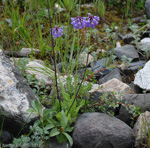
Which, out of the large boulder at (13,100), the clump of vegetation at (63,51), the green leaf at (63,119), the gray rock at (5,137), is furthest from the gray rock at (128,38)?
the gray rock at (5,137)

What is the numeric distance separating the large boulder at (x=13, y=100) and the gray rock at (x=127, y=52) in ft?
7.04

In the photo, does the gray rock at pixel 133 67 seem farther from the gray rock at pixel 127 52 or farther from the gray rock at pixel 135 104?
the gray rock at pixel 135 104

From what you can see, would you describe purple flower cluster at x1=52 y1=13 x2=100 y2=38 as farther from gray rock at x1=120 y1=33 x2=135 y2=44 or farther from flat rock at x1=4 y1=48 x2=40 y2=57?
gray rock at x1=120 y1=33 x2=135 y2=44

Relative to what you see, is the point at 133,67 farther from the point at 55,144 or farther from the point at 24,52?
the point at 55,144

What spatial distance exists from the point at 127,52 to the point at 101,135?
86.9 inches

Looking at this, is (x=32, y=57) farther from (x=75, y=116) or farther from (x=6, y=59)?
(x=75, y=116)

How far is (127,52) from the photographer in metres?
4.34

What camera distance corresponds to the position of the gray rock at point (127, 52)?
4295 mm

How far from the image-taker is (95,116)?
2.73m

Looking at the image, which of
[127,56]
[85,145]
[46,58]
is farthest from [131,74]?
[85,145]

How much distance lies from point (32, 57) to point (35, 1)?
182 cm

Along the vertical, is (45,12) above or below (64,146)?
above

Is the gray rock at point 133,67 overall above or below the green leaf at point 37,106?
below

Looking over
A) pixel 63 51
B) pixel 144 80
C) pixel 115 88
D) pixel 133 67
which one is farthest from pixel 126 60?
pixel 63 51
